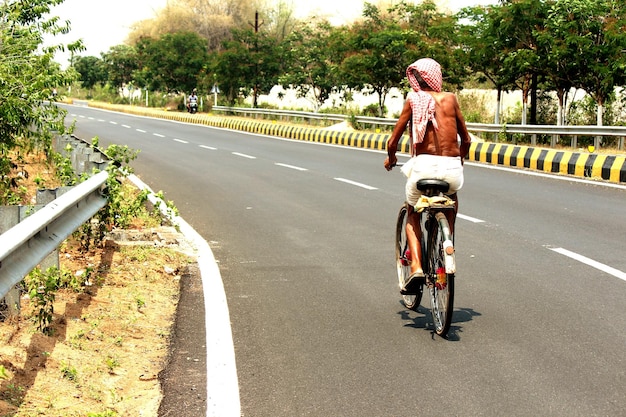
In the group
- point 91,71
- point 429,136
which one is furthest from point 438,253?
point 91,71

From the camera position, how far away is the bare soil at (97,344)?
14.8 feet

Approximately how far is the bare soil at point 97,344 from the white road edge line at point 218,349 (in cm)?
27

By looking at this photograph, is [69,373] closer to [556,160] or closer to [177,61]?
[556,160]

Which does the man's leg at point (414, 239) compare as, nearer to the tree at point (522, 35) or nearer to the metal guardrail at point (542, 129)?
the metal guardrail at point (542, 129)

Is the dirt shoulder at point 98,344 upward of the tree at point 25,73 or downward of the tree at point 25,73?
downward

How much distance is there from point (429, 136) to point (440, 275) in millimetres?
1013

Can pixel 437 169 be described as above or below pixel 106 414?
above

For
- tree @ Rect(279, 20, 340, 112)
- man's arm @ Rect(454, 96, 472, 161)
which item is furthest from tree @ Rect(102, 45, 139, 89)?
man's arm @ Rect(454, 96, 472, 161)

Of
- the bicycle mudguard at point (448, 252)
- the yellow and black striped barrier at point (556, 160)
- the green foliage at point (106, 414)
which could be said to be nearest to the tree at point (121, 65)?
the yellow and black striped barrier at point (556, 160)

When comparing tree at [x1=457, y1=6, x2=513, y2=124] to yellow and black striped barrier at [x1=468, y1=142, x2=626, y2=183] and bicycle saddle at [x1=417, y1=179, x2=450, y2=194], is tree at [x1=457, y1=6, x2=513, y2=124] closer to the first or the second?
yellow and black striped barrier at [x1=468, y1=142, x2=626, y2=183]

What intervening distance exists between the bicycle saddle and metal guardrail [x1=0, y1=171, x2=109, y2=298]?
246 cm

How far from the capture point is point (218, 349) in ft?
18.3

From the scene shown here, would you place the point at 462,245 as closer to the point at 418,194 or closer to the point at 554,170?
the point at 418,194

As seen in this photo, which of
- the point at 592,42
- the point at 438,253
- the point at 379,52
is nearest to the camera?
the point at 438,253
